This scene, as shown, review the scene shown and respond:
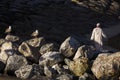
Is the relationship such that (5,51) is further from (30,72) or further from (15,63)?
(30,72)

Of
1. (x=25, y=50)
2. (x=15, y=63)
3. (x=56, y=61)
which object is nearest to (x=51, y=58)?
(x=56, y=61)

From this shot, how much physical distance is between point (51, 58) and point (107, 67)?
2425 mm

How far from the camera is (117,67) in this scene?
16.9 m

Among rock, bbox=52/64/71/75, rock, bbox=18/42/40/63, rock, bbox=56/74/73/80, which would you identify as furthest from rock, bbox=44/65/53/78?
rock, bbox=18/42/40/63

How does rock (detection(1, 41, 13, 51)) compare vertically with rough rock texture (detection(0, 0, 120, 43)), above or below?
above

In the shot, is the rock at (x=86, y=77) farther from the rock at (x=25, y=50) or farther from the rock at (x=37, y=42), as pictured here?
the rock at (x=37, y=42)

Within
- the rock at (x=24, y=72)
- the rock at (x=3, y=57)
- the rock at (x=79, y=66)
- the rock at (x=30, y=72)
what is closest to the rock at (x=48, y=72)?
the rock at (x=30, y=72)

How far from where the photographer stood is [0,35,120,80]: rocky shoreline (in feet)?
55.6

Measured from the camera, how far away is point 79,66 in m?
17.2

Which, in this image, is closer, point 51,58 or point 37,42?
point 51,58

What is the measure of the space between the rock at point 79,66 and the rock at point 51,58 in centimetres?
77

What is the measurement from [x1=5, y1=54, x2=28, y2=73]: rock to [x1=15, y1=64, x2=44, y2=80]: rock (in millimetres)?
455

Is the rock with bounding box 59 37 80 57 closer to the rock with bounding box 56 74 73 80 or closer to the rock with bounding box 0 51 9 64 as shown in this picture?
the rock with bounding box 56 74 73 80

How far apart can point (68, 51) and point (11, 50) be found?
2440 mm
